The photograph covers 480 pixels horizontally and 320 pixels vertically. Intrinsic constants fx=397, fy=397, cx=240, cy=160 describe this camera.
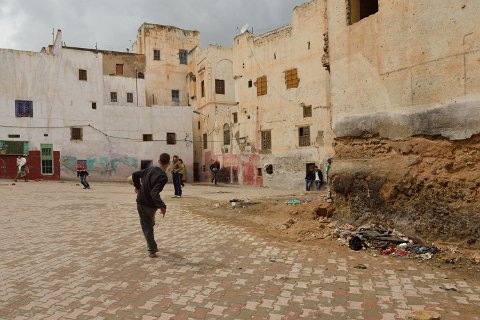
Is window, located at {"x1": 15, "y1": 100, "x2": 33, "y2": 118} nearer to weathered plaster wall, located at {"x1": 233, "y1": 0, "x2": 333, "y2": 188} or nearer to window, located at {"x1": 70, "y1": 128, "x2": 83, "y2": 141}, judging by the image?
window, located at {"x1": 70, "y1": 128, "x2": 83, "y2": 141}

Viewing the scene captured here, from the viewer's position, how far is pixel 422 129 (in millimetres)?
6930

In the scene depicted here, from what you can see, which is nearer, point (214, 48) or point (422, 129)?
point (422, 129)

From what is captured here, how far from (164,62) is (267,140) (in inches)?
766

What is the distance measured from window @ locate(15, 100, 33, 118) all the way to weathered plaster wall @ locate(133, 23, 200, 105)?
14389 millimetres

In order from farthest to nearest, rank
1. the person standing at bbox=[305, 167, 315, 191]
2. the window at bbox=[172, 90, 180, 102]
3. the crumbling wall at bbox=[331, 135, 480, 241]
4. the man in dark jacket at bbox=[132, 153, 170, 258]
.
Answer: the window at bbox=[172, 90, 180, 102] < the person standing at bbox=[305, 167, 315, 191] < the crumbling wall at bbox=[331, 135, 480, 241] < the man in dark jacket at bbox=[132, 153, 170, 258]

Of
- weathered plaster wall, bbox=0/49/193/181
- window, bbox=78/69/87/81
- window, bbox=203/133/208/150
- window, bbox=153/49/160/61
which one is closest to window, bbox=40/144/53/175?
weathered plaster wall, bbox=0/49/193/181

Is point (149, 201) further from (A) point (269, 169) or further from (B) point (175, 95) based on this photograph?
(B) point (175, 95)

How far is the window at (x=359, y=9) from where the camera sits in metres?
8.55

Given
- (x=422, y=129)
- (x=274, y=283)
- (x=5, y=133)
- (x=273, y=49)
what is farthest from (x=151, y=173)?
(x=5, y=133)

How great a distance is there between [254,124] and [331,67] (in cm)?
2065

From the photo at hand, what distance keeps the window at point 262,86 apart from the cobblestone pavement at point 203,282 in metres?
21.8

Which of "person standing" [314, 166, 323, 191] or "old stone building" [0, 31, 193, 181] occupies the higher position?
"old stone building" [0, 31, 193, 181]

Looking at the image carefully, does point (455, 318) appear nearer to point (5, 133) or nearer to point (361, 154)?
point (361, 154)

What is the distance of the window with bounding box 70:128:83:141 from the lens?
3162 cm
